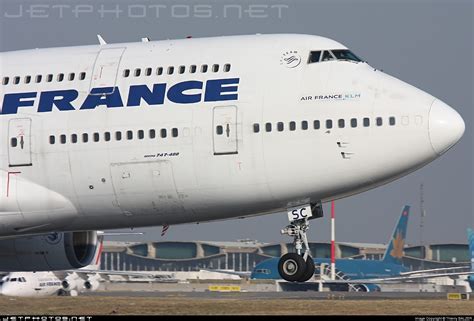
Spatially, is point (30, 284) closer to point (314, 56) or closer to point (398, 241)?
point (398, 241)

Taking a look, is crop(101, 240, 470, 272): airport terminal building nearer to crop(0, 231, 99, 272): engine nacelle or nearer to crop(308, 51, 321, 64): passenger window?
crop(0, 231, 99, 272): engine nacelle

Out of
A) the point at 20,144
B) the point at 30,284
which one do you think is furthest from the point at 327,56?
the point at 30,284

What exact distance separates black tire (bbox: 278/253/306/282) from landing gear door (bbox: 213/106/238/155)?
126 inches

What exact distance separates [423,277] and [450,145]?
88107 mm

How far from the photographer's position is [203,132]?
102 ft

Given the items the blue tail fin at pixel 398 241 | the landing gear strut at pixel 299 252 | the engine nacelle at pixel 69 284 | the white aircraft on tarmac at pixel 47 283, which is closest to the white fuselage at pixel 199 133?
the landing gear strut at pixel 299 252

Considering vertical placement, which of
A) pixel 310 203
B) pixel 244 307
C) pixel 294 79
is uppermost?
pixel 294 79

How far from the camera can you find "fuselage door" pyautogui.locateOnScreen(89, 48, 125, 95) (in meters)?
32.5

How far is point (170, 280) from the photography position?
122 metres

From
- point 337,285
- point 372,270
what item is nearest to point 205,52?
point 337,285

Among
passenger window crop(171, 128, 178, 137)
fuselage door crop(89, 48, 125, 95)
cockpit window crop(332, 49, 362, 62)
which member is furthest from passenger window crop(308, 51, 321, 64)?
fuselage door crop(89, 48, 125, 95)

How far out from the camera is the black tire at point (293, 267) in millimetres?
30766

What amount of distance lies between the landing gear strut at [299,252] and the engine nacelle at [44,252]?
925 centimetres

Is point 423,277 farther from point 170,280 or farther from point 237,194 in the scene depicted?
point 237,194
